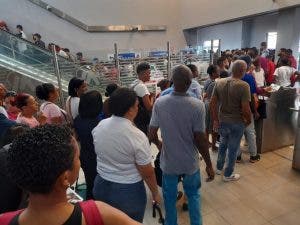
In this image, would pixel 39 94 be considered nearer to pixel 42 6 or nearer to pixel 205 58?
pixel 205 58

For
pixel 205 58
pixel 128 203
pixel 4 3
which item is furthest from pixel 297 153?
pixel 4 3

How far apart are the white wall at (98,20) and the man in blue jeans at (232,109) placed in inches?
389

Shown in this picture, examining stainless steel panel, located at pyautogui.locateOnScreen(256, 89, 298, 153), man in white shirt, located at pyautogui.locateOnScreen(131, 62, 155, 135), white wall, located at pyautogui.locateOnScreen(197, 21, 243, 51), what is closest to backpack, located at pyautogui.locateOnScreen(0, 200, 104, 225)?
man in white shirt, located at pyautogui.locateOnScreen(131, 62, 155, 135)

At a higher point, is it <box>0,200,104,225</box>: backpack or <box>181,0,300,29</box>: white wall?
<box>181,0,300,29</box>: white wall

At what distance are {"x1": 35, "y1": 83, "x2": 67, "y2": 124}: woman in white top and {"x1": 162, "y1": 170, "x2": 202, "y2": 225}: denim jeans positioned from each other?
1.39m

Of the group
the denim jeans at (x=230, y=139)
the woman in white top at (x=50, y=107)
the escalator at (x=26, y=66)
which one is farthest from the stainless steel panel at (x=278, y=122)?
the escalator at (x=26, y=66)

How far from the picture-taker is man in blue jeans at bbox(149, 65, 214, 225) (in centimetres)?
196

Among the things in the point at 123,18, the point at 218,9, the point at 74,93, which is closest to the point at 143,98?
the point at 74,93

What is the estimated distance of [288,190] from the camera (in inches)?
120

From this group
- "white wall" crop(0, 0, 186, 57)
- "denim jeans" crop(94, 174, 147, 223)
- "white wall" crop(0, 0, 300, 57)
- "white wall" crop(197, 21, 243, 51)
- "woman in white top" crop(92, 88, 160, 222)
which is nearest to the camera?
"woman in white top" crop(92, 88, 160, 222)

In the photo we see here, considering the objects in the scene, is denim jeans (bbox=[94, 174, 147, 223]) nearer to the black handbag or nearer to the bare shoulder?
the bare shoulder

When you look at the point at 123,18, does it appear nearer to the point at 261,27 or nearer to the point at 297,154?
the point at 261,27

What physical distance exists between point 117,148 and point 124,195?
35cm

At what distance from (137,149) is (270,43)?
39.2ft
